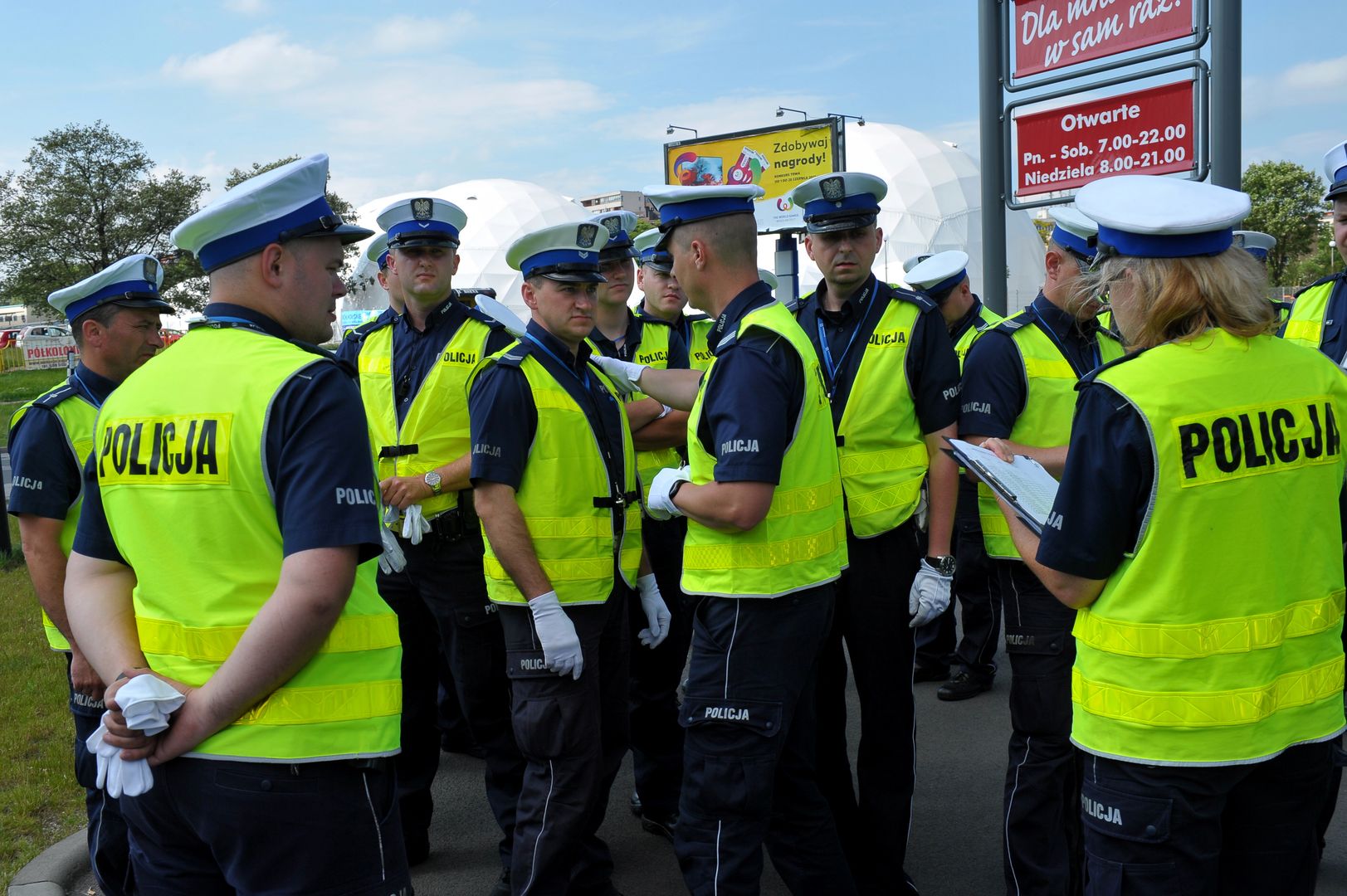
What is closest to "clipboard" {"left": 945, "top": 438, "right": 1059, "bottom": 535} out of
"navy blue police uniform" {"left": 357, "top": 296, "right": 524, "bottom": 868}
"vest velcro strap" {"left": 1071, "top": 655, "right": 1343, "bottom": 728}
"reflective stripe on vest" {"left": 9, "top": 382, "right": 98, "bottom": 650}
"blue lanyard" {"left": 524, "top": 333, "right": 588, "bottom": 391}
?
"vest velcro strap" {"left": 1071, "top": 655, "right": 1343, "bottom": 728}

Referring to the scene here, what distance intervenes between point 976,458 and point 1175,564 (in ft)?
1.67

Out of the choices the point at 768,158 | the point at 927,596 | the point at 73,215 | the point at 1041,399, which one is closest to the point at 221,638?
the point at 927,596

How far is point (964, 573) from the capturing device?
6.57 meters

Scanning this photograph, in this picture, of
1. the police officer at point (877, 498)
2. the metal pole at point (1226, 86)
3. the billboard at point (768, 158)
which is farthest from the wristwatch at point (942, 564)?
the billboard at point (768, 158)

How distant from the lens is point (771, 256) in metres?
42.3

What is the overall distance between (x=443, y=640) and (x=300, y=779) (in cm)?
231

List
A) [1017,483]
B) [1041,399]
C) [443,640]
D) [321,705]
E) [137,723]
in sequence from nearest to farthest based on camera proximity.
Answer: [137,723] < [321,705] < [1017,483] < [1041,399] < [443,640]

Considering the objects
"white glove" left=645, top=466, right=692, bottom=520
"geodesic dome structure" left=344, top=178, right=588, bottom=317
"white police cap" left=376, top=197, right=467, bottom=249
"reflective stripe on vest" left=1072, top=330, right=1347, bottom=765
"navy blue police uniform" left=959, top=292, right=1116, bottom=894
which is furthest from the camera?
"geodesic dome structure" left=344, top=178, right=588, bottom=317

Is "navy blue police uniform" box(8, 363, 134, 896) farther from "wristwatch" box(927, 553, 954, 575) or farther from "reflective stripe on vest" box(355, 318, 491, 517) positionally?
"wristwatch" box(927, 553, 954, 575)

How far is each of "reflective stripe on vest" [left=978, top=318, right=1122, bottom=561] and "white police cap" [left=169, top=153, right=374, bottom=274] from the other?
2.58m

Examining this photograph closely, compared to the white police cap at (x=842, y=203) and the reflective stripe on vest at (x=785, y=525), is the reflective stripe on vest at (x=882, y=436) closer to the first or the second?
the white police cap at (x=842, y=203)

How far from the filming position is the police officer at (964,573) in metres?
6.23

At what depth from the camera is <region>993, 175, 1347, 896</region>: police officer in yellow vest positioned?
2004 mm

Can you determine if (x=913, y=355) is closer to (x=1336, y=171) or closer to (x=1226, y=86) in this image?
(x=1336, y=171)
